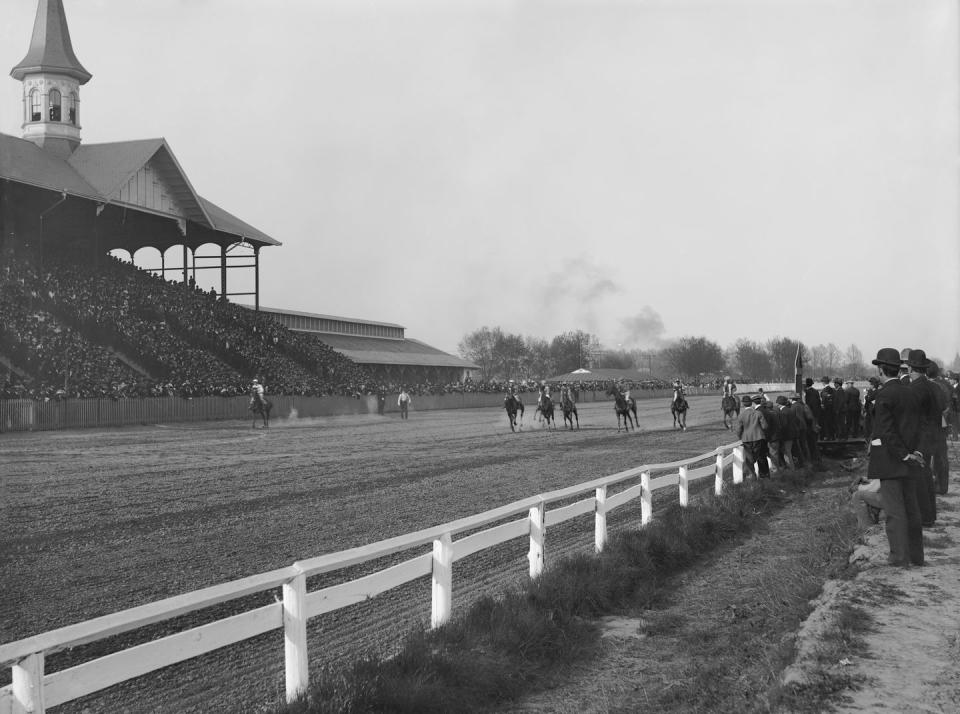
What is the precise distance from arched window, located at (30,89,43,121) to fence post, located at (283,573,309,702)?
49.5 meters

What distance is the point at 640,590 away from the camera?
800 centimetres

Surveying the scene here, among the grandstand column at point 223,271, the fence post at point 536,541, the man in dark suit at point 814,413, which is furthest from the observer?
the grandstand column at point 223,271

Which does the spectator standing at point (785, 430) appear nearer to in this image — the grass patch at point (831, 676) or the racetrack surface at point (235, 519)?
the racetrack surface at point (235, 519)

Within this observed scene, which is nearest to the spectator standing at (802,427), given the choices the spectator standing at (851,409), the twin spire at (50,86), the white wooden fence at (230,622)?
the spectator standing at (851,409)

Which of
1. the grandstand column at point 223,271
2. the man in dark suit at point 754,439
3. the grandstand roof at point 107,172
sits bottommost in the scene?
the man in dark suit at point 754,439

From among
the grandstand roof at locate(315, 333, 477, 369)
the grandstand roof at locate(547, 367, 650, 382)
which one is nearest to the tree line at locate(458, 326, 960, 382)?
the grandstand roof at locate(547, 367, 650, 382)

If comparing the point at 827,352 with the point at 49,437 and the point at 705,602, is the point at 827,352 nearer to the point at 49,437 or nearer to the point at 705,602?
the point at 49,437

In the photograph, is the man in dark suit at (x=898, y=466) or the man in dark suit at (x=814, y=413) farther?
the man in dark suit at (x=814, y=413)

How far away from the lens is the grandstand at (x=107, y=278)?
31047 millimetres

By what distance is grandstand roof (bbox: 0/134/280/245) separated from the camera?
1515 inches

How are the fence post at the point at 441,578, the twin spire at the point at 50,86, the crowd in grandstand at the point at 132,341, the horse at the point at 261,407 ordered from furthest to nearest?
the twin spire at the point at 50,86 → the horse at the point at 261,407 → the crowd in grandstand at the point at 132,341 → the fence post at the point at 441,578

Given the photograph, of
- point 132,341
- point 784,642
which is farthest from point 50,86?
point 784,642

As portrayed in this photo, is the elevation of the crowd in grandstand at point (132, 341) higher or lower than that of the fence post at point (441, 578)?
higher

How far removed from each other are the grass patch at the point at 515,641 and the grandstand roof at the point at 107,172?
112ft
